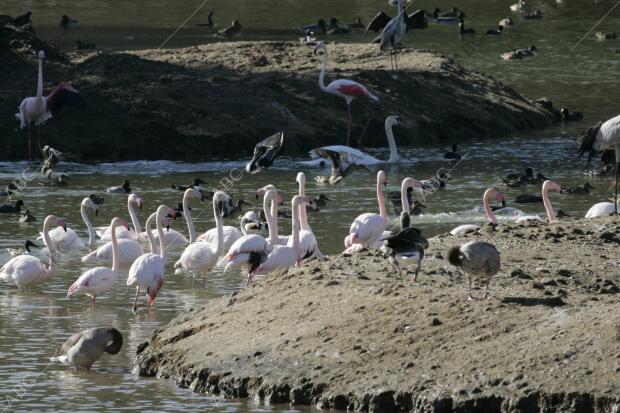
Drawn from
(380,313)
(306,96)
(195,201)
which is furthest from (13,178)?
(380,313)

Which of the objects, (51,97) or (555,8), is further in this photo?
(555,8)

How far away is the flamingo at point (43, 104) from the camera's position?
24.9m

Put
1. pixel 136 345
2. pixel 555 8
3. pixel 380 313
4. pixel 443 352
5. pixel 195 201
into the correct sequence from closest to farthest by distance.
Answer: pixel 443 352 < pixel 380 313 < pixel 136 345 < pixel 195 201 < pixel 555 8

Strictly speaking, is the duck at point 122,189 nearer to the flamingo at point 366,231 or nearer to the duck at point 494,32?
the flamingo at point 366,231

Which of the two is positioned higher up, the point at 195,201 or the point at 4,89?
the point at 4,89

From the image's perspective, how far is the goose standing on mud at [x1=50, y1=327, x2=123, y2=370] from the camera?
1096cm

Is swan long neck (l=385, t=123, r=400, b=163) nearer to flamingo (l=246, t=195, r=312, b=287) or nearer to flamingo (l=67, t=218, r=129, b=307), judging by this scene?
flamingo (l=246, t=195, r=312, b=287)

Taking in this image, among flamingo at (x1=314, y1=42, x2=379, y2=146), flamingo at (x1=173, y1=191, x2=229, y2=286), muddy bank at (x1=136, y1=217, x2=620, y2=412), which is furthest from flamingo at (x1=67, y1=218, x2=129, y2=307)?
flamingo at (x1=314, y1=42, x2=379, y2=146)

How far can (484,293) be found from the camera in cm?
1080

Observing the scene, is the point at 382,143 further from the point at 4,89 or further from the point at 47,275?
the point at 47,275

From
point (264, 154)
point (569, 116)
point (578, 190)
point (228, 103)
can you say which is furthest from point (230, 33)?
point (578, 190)

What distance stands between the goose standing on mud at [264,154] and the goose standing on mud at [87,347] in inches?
451

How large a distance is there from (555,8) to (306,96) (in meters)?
28.4

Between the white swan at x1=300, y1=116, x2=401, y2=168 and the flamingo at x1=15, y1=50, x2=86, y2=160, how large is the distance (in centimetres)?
437
